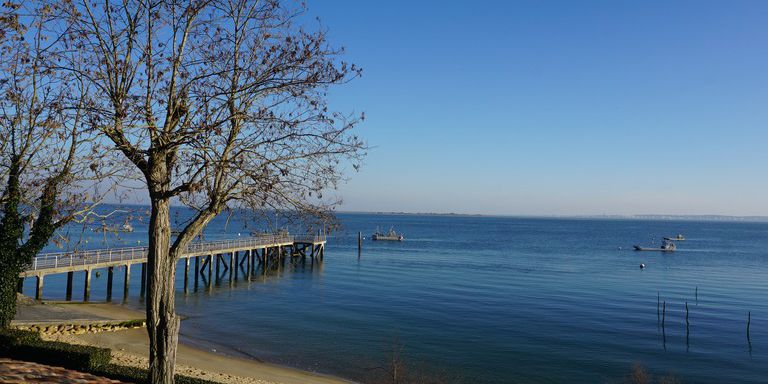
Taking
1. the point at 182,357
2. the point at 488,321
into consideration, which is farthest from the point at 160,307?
the point at 488,321

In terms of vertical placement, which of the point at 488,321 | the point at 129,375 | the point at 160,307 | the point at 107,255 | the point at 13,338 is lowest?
the point at 488,321

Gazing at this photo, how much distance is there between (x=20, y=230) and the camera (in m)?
18.1

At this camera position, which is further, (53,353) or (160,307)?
(53,353)

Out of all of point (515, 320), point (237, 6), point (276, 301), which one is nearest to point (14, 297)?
point (237, 6)

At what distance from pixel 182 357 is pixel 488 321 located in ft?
59.0

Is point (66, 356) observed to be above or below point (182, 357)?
above

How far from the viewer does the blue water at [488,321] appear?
2478cm

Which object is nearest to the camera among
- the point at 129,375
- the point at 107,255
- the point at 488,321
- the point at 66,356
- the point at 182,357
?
the point at 129,375

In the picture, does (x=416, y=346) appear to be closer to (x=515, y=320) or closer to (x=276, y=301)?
(x=515, y=320)

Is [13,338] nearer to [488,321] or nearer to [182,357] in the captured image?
[182,357]

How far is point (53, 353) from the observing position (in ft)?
46.2

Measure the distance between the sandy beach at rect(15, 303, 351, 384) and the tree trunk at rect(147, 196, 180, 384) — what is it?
8.88 meters

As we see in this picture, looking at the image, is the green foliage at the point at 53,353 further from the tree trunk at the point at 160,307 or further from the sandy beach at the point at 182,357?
the tree trunk at the point at 160,307

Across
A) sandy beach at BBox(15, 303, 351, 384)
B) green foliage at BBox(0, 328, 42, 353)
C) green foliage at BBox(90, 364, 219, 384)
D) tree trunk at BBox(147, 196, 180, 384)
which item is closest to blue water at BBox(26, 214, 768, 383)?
sandy beach at BBox(15, 303, 351, 384)
